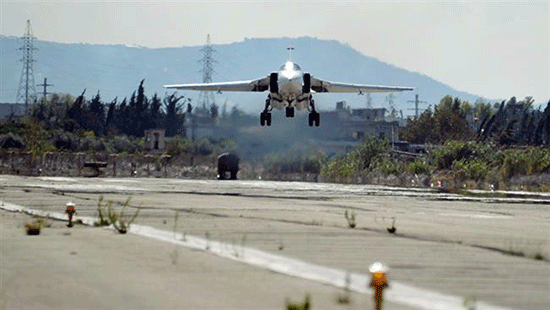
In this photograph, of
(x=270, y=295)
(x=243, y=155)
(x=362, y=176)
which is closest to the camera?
(x=270, y=295)

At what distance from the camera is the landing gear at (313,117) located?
71.5 metres

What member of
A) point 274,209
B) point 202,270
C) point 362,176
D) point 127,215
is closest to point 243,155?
point 362,176

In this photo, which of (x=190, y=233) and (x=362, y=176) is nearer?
(x=190, y=233)

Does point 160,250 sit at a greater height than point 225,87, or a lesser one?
lesser

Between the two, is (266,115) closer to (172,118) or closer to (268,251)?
(268,251)

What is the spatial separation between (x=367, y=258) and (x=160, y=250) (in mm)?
3082

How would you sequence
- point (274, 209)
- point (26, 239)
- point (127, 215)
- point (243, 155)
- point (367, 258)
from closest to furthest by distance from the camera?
point (367, 258) → point (26, 239) → point (127, 215) → point (274, 209) → point (243, 155)

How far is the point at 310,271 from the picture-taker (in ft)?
54.9

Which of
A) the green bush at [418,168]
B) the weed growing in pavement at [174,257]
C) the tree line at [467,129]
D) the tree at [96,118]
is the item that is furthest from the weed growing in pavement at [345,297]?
the tree at [96,118]

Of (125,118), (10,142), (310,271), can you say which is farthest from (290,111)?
(125,118)

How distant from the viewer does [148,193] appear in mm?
43125

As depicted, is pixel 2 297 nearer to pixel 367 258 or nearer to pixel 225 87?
pixel 367 258

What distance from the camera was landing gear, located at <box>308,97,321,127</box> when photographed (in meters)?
71.5

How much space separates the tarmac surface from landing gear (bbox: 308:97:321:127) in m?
37.1
